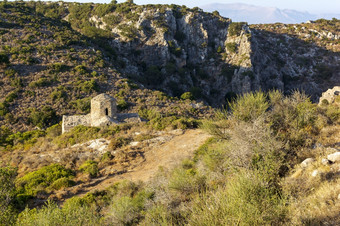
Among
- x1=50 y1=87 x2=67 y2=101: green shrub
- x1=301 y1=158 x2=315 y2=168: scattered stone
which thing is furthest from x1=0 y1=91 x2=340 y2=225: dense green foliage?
x1=50 y1=87 x2=67 y2=101: green shrub

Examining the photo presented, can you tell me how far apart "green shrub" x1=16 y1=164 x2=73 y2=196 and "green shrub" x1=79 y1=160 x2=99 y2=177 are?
73cm

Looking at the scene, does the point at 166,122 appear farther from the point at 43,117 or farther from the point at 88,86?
the point at 88,86

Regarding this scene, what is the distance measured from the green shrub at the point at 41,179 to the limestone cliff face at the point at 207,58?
33.5 m

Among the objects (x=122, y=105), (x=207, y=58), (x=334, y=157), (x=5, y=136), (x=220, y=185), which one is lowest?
(x=5, y=136)

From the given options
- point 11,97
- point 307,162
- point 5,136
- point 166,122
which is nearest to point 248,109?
point 307,162

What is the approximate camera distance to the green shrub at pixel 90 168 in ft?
43.1

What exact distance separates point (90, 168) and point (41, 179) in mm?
2528

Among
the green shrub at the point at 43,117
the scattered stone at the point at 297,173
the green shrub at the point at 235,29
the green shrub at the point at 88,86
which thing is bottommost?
the green shrub at the point at 43,117

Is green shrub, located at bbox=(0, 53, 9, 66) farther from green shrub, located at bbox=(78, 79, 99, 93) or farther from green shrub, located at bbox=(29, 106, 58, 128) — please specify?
green shrub, located at bbox=(29, 106, 58, 128)

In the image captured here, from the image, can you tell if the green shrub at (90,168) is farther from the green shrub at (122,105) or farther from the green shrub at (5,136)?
the green shrub at (122,105)

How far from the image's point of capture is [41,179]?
41.3ft

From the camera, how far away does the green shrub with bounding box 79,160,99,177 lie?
13133 millimetres

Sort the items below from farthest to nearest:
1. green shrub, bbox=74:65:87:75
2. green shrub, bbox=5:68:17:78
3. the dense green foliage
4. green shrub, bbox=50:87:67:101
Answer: green shrub, bbox=74:65:87:75
green shrub, bbox=5:68:17:78
green shrub, bbox=50:87:67:101
the dense green foliage

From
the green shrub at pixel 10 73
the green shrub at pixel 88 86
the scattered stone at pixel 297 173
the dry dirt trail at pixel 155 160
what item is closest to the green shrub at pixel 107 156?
the dry dirt trail at pixel 155 160
